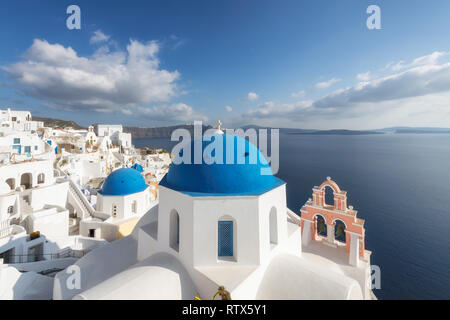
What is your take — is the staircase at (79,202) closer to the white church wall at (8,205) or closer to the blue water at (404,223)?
the white church wall at (8,205)

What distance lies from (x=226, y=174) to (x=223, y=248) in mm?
2274

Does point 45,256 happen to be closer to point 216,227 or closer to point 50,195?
point 50,195

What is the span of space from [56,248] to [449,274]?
30.0 meters

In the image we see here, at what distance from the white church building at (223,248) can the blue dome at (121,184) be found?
865cm

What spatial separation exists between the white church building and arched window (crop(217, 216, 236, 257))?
3 cm

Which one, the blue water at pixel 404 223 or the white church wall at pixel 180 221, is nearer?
the white church wall at pixel 180 221

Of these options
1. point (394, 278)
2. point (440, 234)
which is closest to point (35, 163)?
point (394, 278)

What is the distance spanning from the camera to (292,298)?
504cm

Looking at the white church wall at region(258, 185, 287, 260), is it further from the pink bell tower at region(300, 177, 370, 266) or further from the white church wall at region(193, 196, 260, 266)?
the pink bell tower at region(300, 177, 370, 266)

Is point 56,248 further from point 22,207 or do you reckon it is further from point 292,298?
point 292,298

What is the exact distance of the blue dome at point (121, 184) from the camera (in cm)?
1502

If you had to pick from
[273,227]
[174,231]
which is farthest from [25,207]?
[273,227]

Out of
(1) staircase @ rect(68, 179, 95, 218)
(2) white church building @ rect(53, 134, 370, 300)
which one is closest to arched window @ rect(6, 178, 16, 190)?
(1) staircase @ rect(68, 179, 95, 218)

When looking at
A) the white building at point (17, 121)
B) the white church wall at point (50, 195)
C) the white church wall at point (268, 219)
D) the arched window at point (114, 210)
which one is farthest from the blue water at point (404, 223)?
the white building at point (17, 121)
